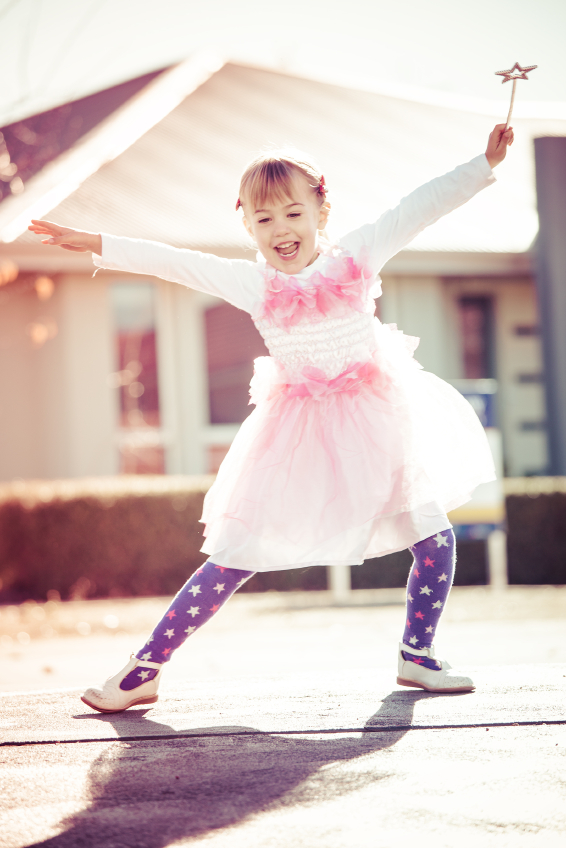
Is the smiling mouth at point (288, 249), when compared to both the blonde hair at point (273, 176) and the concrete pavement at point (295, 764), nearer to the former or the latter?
the blonde hair at point (273, 176)

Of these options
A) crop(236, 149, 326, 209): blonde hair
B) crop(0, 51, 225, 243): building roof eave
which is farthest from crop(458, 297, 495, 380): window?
crop(236, 149, 326, 209): blonde hair

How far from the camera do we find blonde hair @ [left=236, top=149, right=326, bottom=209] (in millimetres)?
3076

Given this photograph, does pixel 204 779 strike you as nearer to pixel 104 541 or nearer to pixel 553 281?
pixel 104 541

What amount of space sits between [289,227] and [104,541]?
5718 mm

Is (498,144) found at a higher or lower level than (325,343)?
higher

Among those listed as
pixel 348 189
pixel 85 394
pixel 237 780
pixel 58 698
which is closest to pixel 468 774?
pixel 237 780

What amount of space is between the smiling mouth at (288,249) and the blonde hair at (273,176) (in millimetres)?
154

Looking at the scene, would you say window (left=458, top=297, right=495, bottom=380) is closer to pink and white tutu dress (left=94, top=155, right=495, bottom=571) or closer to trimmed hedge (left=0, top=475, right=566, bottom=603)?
trimmed hedge (left=0, top=475, right=566, bottom=603)

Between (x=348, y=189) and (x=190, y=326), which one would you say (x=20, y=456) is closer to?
(x=190, y=326)

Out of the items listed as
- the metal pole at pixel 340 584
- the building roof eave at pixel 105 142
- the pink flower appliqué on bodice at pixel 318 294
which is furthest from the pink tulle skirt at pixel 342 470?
the building roof eave at pixel 105 142

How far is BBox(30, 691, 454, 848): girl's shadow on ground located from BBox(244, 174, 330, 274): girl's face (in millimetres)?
1549

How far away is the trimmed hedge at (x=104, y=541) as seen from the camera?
827cm

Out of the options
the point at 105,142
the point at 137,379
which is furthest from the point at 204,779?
the point at 105,142

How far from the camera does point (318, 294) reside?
3107mm
